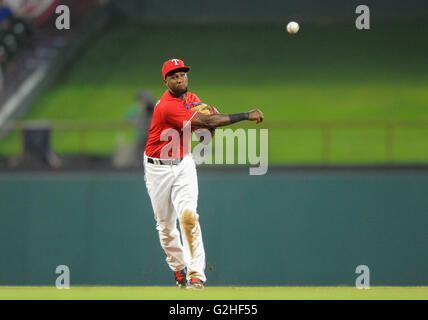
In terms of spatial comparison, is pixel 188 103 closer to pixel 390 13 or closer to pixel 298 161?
pixel 298 161

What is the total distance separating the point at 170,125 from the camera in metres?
9.20

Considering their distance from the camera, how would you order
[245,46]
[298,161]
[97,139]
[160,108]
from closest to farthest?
1. [160,108]
2. [298,161]
3. [97,139]
4. [245,46]

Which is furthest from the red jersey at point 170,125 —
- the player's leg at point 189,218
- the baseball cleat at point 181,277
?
the baseball cleat at point 181,277

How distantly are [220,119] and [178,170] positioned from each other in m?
0.66

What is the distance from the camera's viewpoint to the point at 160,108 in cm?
920

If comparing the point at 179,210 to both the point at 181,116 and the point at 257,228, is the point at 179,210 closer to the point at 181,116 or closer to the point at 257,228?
the point at 181,116

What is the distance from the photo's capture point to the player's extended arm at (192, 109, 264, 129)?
8980 mm

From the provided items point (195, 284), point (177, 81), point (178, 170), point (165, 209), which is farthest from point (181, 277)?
point (177, 81)

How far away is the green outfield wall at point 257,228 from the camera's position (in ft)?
44.0

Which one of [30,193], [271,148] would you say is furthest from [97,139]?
[30,193]

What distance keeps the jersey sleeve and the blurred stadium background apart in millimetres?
4433

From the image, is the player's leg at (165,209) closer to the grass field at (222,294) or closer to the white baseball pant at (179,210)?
the white baseball pant at (179,210)

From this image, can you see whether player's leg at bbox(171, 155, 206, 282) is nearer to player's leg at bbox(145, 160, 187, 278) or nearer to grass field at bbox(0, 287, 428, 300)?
player's leg at bbox(145, 160, 187, 278)

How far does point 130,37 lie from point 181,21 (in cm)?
128
